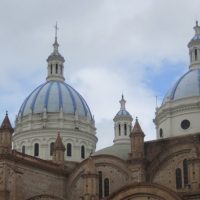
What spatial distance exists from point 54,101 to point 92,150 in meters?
8.13

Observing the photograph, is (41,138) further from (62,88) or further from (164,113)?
(164,113)

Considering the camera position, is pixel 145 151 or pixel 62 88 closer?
pixel 145 151

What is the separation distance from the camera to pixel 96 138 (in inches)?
3046

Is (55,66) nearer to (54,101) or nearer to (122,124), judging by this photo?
(54,101)

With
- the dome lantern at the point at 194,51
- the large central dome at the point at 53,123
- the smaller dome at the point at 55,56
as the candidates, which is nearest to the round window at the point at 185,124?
the dome lantern at the point at 194,51

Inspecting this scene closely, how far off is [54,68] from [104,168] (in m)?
25.1

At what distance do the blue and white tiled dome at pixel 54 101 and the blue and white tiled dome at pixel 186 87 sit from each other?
544 inches

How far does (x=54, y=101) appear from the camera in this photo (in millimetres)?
75312

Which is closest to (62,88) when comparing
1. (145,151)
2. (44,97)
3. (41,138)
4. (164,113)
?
(44,97)

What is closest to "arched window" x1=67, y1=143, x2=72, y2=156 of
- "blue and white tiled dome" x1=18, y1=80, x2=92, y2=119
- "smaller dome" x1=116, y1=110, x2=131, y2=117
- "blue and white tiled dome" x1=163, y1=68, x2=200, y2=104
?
"blue and white tiled dome" x1=18, y1=80, x2=92, y2=119

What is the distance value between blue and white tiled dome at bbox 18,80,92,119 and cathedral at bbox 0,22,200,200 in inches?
5.1

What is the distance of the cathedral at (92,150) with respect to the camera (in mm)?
51403

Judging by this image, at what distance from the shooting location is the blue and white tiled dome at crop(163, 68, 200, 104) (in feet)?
215

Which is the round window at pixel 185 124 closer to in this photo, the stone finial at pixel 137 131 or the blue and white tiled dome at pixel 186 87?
the blue and white tiled dome at pixel 186 87
